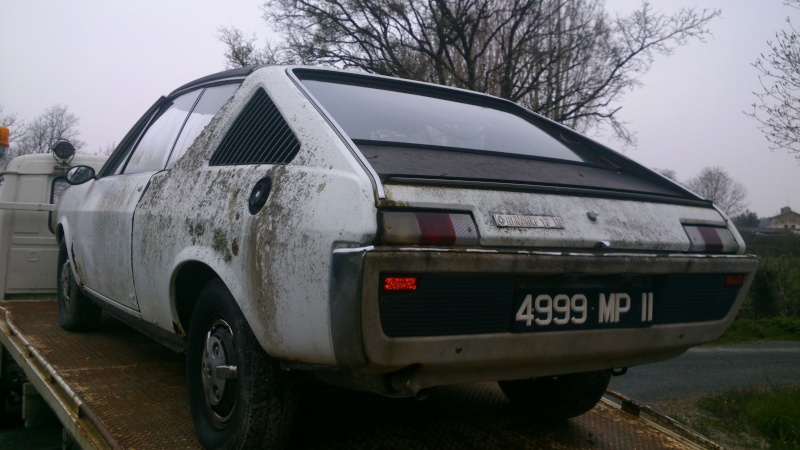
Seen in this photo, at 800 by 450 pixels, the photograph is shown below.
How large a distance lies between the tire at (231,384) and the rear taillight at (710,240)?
1.56 m

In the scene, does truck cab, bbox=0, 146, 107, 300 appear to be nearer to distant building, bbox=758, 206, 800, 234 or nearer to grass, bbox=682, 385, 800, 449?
grass, bbox=682, 385, 800, 449

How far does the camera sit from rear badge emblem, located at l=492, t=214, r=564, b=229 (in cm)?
217

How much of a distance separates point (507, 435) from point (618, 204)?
1.16 metres


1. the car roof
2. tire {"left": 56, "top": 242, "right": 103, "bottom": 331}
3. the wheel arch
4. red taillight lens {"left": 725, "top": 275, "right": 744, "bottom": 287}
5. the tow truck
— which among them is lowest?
the tow truck

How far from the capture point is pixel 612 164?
324 centimetres

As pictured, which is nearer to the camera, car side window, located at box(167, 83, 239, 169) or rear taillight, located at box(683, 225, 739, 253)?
rear taillight, located at box(683, 225, 739, 253)

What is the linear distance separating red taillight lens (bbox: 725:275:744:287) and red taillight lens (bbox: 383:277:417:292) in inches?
54.8

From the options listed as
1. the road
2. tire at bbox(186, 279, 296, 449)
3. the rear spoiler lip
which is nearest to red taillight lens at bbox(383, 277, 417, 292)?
the rear spoiler lip

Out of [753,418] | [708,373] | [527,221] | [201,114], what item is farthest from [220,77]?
[708,373]

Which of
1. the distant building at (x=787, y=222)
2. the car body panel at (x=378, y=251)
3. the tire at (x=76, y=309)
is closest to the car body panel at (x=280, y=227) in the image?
the car body panel at (x=378, y=251)

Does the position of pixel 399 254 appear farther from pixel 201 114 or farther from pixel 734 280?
pixel 201 114

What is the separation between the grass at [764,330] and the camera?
478 inches

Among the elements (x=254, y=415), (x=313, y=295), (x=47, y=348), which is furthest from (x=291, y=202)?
(x=47, y=348)

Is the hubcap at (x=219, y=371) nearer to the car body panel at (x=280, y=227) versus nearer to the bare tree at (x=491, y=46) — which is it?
the car body panel at (x=280, y=227)
